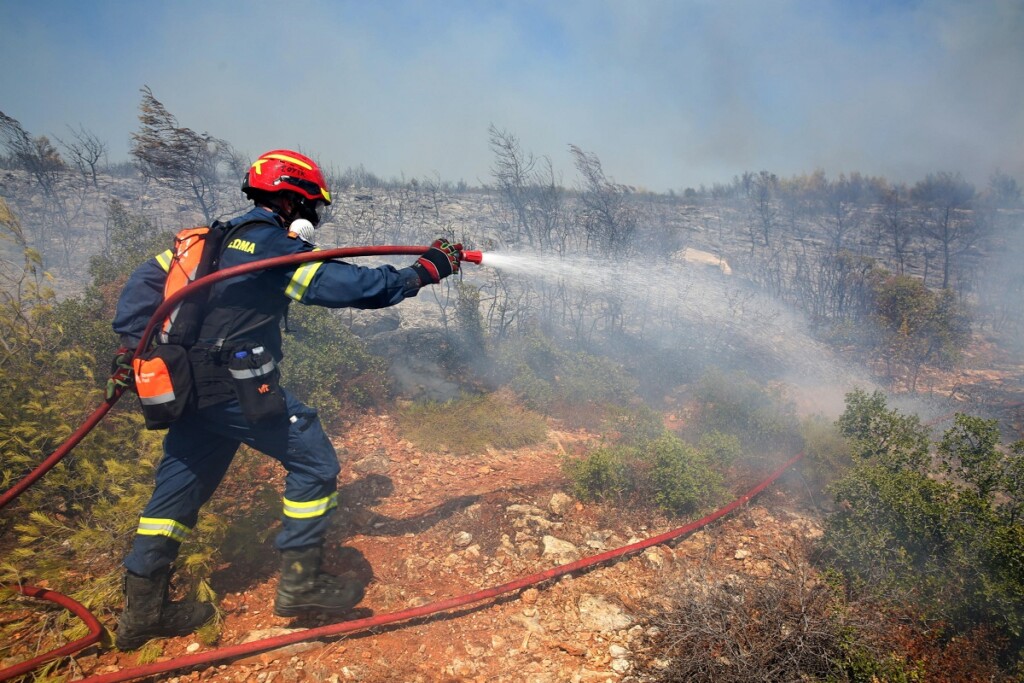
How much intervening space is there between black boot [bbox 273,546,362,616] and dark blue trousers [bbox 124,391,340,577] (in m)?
0.07

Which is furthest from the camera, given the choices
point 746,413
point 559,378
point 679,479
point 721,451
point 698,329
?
point 698,329

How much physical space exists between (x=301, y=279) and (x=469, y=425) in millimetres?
3812

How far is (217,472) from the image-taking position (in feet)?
8.89

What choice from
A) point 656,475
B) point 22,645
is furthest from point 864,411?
point 22,645

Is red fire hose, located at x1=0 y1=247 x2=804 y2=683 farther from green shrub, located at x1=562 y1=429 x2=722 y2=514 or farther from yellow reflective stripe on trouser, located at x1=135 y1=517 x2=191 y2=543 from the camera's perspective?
green shrub, located at x1=562 y1=429 x2=722 y2=514

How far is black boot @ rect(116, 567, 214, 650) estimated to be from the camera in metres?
2.42

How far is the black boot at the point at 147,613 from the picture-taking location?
2416 mm

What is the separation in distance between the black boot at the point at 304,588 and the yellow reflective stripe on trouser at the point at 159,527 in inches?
21.2

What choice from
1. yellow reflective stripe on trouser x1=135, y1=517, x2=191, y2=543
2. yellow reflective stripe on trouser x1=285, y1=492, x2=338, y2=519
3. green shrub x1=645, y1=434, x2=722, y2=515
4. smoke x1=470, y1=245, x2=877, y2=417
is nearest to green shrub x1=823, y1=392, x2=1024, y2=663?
green shrub x1=645, y1=434, x2=722, y2=515

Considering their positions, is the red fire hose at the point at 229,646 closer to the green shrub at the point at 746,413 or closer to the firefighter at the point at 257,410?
the firefighter at the point at 257,410

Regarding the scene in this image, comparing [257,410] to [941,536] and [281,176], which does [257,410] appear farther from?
[941,536]

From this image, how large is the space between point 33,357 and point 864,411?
7.33m

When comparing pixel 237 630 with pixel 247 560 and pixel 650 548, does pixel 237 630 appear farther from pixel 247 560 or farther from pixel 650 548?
pixel 650 548

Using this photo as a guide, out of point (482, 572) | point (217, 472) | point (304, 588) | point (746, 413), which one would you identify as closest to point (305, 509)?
point (304, 588)
